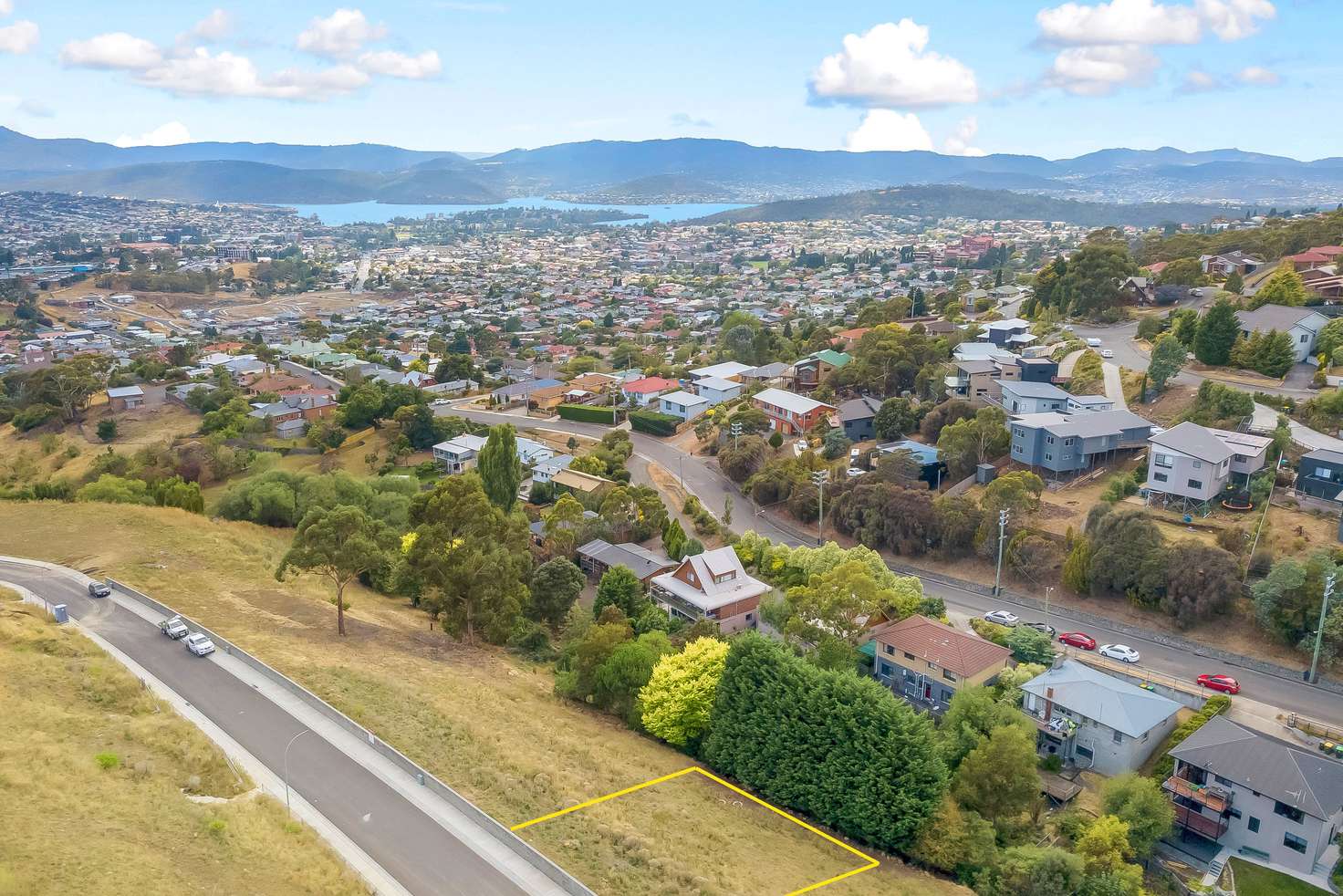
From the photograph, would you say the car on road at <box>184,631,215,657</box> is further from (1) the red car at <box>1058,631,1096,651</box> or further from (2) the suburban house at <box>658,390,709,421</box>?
(2) the suburban house at <box>658,390,709,421</box>

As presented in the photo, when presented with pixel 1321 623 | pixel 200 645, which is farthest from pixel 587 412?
pixel 1321 623

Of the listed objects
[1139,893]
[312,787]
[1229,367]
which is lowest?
[1139,893]

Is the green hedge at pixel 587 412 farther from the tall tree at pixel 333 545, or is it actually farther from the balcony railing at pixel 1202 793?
the balcony railing at pixel 1202 793

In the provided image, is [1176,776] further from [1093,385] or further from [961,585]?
[1093,385]

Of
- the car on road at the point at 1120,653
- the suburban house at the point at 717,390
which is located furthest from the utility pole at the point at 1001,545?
the suburban house at the point at 717,390

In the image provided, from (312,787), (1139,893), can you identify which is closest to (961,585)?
(1139,893)

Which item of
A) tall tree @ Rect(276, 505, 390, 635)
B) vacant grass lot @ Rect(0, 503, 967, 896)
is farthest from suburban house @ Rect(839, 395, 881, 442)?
tall tree @ Rect(276, 505, 390, 635)

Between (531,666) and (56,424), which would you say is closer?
(531,666)
